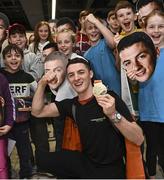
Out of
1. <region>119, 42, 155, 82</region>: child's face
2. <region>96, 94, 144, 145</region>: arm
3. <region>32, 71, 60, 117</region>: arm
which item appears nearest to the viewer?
<region>96, 94, 144, 145</region>: arm

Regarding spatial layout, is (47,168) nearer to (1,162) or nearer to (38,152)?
(38,152)

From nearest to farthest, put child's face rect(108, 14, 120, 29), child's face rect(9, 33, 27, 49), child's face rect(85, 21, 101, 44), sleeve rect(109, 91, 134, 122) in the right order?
1. sleeve rect(109, 91, 134, 122)
2. child's face rect(85, 21, 101, 44)
3. child's face rect(108, 14, 120, 29)
4. child's face rect(9, 33, 27, 49)

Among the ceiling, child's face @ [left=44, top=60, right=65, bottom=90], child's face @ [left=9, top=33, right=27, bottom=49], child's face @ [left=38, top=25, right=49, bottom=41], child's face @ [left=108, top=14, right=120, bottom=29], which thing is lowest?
child's face @ [left=44, top=60, right=65, bottom=90]

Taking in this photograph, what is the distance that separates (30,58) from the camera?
13.7 feet

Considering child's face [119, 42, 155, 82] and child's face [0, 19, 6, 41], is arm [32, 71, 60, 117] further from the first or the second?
child's face [0, 19, 6, 41]

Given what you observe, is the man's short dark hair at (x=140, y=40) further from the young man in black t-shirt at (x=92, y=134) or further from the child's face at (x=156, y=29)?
the young man in black t-shirt at (x=92, y=134)

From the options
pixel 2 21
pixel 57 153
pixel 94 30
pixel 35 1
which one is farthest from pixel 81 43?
pixel 35 1

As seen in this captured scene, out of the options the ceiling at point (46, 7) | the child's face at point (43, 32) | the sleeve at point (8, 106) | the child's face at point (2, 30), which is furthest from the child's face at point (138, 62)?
the ceiling at point (46, 7)

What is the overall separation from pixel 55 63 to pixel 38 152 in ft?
2.60

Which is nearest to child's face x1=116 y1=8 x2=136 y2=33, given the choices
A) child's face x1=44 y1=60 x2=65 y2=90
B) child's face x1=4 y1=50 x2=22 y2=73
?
child's face x1=44 y1=60 x2=65 y2=90

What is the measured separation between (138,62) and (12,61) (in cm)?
141

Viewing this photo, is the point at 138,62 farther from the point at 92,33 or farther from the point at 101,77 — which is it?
the point at 92,33

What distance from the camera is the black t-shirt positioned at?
2670 millimetres

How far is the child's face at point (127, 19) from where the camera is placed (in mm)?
3383
